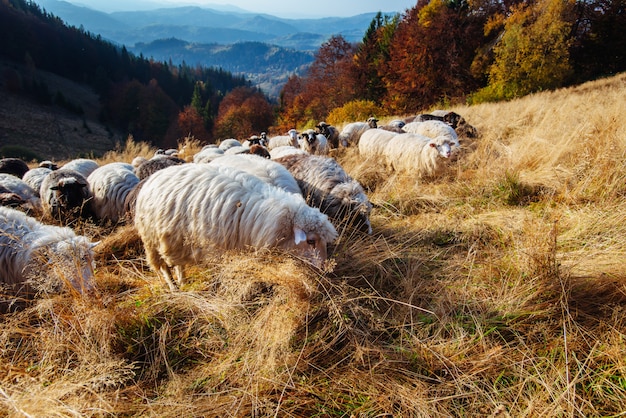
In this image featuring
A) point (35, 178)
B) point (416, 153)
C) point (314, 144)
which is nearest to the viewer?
point (416, 153)

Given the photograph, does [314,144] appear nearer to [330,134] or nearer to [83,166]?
[330,134]

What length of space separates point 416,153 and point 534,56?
73.2ft

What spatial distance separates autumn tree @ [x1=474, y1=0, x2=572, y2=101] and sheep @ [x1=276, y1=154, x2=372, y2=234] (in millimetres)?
22266

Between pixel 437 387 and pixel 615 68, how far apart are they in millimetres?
38274

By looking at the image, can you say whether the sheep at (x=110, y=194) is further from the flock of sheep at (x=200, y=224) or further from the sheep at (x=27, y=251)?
the sheep at (x=27, y=251)

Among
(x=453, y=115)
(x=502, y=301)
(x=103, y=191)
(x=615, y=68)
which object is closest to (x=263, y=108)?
(x=615, y=68)

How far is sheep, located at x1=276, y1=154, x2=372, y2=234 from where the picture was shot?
4023mm

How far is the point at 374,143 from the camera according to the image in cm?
856

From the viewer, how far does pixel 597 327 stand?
1896mm

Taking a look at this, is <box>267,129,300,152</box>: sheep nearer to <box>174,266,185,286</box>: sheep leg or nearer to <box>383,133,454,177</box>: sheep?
<box>383,133,454,177</box>: sheep

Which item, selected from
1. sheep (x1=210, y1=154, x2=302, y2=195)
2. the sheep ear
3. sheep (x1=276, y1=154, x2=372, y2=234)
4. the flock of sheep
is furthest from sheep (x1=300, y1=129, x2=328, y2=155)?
the sheep ear

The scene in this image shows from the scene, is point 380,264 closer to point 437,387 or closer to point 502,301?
point 502,301

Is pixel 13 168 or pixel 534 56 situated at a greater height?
pixel 534 56

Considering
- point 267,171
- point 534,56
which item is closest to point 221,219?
point 267,171
